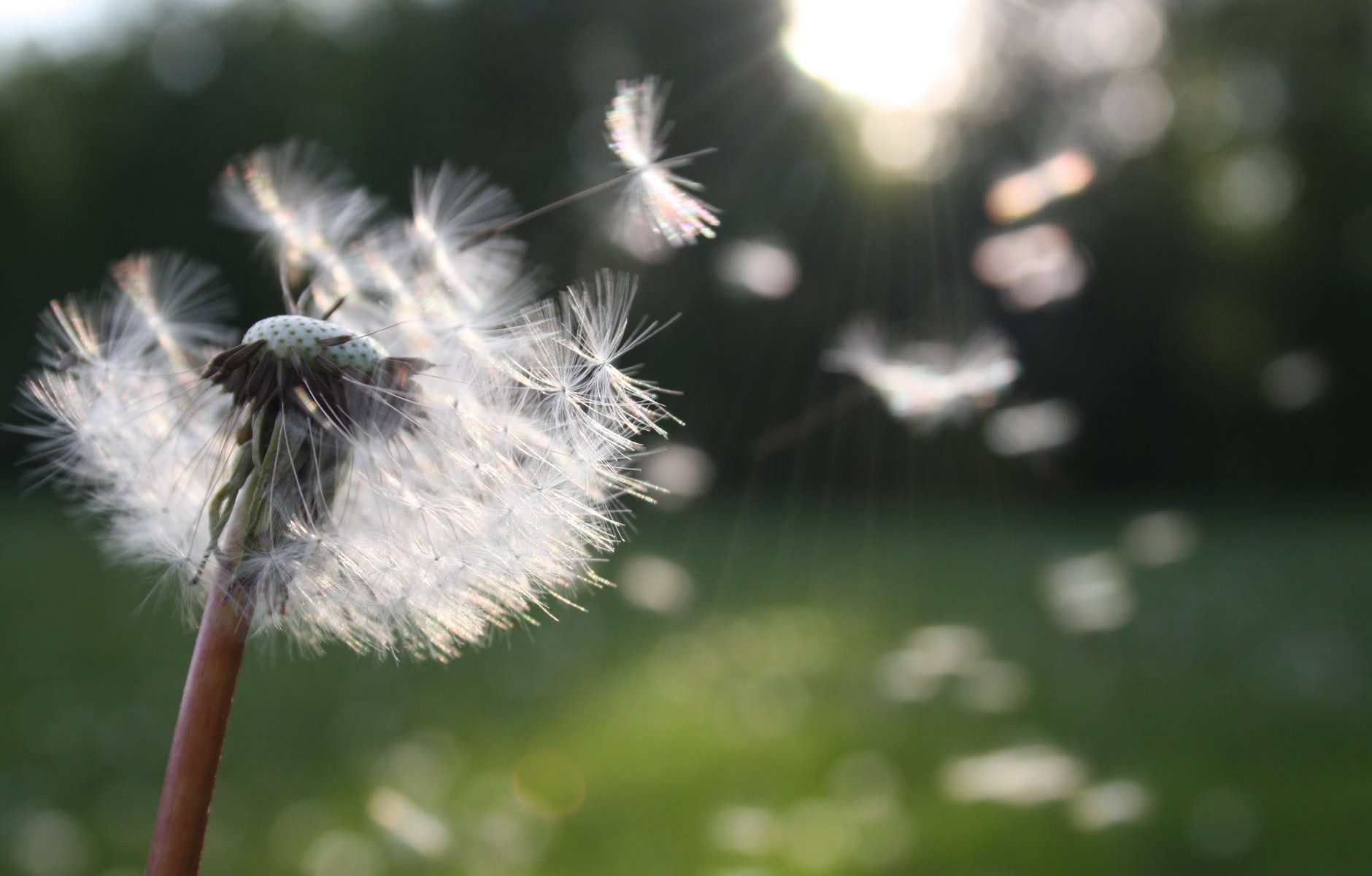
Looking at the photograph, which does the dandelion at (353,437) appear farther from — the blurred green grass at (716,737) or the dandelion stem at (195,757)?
the blurred green grass at (716,737)

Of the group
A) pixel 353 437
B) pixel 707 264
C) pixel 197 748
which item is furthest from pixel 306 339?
pixel 707 264

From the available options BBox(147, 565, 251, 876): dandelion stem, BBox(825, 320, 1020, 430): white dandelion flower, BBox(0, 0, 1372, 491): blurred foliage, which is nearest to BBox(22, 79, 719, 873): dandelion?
BBox(147, 565, 251, 876): dandelion stem

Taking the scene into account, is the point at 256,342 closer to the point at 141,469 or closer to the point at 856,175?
the point at 141,469

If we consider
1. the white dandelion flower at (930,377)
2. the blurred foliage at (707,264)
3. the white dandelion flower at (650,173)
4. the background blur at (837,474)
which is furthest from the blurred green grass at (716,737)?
the blurred foliage at (707,264)

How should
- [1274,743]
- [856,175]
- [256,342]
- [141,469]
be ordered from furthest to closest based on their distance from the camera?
[856,175] < [1274,743] < [141,469] < [256,342]

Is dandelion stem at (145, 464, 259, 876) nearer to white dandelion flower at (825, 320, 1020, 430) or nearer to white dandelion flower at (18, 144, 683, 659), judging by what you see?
white dandelion flower at (18, 144, 683, 659)

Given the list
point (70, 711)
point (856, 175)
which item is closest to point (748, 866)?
point (70, 711)
